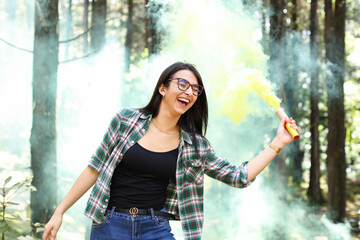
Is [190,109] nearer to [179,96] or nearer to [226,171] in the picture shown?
[179,96]

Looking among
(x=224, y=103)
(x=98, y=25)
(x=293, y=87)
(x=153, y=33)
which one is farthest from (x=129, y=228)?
(x=293, y=87)

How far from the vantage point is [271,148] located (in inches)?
81.3

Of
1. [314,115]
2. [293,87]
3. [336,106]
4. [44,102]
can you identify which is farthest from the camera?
[293,87]

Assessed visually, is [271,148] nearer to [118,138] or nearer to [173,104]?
[173,104]

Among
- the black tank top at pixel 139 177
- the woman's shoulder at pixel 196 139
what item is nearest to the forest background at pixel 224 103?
the woman's shoulder at pixel 196 139

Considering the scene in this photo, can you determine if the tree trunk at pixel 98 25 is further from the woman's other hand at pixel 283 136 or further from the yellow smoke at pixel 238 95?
the woman's other hand at pixel 283 136

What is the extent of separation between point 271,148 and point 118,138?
868mm

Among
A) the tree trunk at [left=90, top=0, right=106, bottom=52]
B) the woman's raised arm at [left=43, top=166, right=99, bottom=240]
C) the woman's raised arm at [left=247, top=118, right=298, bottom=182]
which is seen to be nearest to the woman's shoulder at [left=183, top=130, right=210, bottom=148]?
the woman's raised arm at [left=247, top=118, right=298, bottom=182]

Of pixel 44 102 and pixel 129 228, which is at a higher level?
pixel 44 102

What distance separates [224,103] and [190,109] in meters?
2.22

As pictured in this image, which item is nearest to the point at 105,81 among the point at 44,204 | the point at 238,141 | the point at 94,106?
the point at 94,106

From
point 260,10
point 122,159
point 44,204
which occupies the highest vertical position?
point 260,10

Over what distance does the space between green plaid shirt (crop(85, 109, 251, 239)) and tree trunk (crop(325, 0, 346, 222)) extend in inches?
225

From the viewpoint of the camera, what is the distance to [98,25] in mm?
7910
